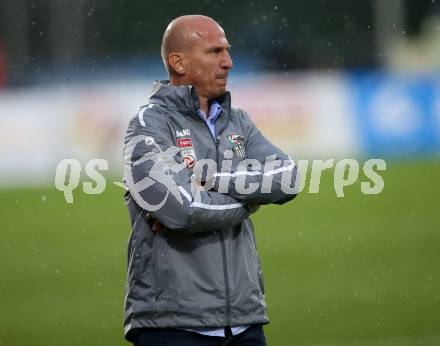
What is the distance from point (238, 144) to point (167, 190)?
0.32 meters

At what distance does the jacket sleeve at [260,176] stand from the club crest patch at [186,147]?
94 mm

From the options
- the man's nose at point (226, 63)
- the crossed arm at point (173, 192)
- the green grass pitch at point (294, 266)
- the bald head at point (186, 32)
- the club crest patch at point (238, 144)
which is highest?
the bald head at point (186, 32)

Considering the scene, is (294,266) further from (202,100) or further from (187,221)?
(187,221)

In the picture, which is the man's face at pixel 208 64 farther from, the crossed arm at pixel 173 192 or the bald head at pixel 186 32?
the crossed arm at pixel 173 192

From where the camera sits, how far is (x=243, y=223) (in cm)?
307

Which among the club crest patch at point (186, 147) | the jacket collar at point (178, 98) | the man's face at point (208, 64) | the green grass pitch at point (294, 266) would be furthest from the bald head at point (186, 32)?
the green grass pitch at point (294, 266)

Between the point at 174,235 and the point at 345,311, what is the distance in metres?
3.27

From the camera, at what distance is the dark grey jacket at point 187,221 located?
294cm

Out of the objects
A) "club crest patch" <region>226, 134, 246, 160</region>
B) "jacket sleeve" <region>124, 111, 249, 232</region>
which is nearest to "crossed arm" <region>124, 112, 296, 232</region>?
"jacket sleeve" <region>124, 111, 249, 232</region>

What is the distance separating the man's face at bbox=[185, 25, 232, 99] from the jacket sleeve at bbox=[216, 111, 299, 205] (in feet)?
0.55

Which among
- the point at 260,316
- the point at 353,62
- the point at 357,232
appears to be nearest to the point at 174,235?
the point at 260,316

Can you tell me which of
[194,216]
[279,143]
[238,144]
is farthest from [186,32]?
[279,143]

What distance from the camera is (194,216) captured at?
116 inches

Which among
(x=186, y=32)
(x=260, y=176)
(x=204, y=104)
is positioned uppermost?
(x=186, y=32)
